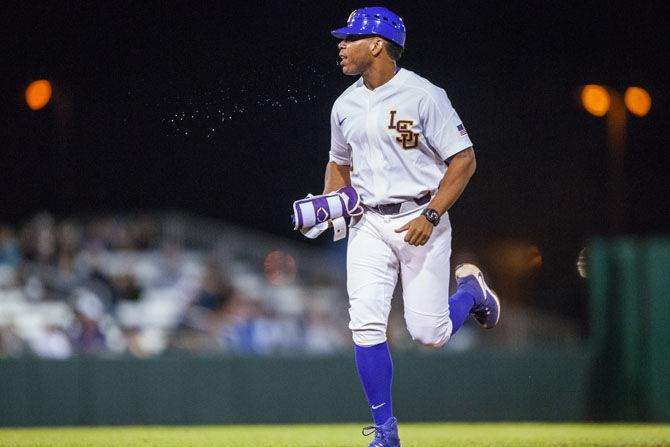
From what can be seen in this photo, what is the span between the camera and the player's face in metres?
4.98

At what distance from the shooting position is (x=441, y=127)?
4.95m

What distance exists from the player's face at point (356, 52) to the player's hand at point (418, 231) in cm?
85

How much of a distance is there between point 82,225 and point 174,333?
3.11m

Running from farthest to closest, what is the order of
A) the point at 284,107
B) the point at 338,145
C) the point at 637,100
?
1. the point at 637,100
2. the point at 284,107
3. the point at 338,145

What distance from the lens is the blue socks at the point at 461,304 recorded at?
539 cm

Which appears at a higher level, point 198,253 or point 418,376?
point 198,253

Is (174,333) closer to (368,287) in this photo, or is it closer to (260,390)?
(260,390)

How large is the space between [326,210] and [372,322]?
24.0 inches

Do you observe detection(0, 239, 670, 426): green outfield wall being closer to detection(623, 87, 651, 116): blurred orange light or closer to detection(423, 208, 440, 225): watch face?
detection(623, 87, 651, 116): blurred orange light

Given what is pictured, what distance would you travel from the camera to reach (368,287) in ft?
16.0

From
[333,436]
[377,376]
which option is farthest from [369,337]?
[333,436]

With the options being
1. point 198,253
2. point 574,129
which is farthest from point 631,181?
point 198,253

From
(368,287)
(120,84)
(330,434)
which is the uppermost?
(120,84)

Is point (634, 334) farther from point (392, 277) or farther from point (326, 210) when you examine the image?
point (326, 210)
